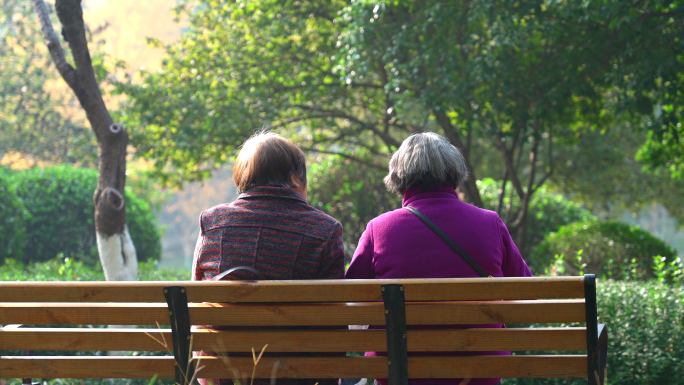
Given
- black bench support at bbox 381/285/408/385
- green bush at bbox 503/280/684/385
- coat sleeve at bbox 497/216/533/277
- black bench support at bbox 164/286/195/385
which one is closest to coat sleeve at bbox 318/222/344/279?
black bench support at bbox 381/285/408/385

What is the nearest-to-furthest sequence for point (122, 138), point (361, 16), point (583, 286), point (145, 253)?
point (583, 286), point (122, 138), point (361, 16), point (145, 253)

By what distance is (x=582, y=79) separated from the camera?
593 centimetres

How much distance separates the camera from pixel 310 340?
2.17m

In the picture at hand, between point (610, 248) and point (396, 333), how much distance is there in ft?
17.7

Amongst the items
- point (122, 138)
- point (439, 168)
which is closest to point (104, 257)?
point (122, 138)

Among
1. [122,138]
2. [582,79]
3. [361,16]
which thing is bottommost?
[122,138]

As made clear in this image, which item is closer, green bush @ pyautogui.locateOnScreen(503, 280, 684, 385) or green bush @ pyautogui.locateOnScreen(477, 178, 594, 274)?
green bush @ pyautogui.locateOnScreen(503, 280, 684, 385)

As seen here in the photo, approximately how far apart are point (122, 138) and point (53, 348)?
2.59 meters

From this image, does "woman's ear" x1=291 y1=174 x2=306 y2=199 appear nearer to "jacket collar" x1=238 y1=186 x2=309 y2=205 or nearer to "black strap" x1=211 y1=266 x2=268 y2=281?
"jacket collar" x1=238 y1=186 x2=309 y2=205

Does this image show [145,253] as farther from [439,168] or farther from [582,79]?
[439,168]

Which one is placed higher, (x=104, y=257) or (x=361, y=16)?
(x=361, y=16)

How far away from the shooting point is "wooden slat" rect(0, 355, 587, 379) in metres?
2.15

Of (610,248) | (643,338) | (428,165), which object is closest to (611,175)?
(610,248)

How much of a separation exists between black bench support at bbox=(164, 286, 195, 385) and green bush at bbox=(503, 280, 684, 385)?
2358 millimetres
